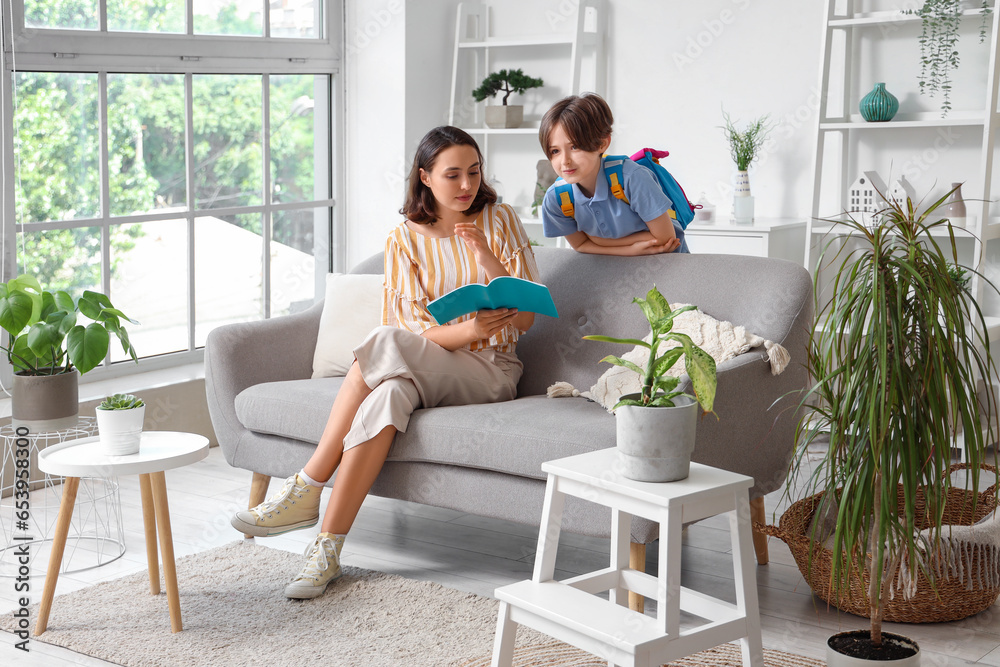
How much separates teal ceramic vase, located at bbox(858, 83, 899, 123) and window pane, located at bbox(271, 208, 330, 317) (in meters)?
2.27

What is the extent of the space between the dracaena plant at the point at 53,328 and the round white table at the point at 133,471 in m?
0.32

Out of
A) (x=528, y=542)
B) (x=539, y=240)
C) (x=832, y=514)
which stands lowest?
(x=528, y=542)

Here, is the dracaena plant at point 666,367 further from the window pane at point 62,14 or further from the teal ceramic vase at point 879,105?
the window pane at point 62,14

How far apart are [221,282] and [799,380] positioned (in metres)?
2.43

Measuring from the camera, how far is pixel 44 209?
11.7 feet

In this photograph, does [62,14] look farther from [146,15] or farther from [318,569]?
[318,569]

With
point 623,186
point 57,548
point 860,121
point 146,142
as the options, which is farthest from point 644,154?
point 146,142

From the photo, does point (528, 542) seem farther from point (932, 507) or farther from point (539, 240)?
point (539, 240)

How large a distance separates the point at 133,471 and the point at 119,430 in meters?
0.11

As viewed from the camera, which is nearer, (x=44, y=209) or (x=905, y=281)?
(x=905, y=281)

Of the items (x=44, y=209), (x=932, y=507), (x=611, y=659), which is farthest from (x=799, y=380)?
(x=44, y=209)

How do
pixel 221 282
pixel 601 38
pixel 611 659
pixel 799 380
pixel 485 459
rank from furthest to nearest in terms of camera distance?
pixel 601 38
pixel 221 282
pixel 799 380
pixel 485 459
pixel 611 659

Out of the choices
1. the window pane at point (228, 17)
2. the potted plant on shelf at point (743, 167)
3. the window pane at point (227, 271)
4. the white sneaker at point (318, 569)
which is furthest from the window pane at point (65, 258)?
the potted plant on shelf at point (743, 167)

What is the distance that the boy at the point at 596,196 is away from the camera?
107 inches
